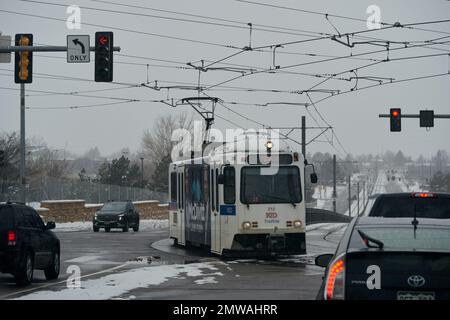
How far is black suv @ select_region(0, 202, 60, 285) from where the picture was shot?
1806 centimetres

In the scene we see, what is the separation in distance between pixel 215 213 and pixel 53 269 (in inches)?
300

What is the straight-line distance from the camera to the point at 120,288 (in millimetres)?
17078

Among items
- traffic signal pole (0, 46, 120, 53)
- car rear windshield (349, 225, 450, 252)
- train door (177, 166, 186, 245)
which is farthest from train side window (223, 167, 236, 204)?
car rear windshield (349, 225, 450, 252)

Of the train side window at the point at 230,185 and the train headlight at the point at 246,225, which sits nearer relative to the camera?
the train headlight at the point at 246,225

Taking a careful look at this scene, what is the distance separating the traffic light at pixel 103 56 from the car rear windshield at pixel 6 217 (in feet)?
24.1

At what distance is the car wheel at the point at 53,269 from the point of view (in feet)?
66.5

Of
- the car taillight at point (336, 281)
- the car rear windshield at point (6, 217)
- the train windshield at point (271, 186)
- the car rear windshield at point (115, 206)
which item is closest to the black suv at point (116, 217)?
the car rear windshield at point (115, 206)

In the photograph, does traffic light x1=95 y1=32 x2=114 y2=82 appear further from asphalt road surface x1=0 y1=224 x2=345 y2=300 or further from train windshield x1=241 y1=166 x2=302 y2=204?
asphalt road surface x1=0 y1=224 x2=345 y2=300

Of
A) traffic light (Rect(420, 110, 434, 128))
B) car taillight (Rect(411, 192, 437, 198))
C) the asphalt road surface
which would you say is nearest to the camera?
car taillight (Rect(411, 192, 437, 198))

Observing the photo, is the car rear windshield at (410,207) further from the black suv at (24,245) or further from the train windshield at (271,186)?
the train windshield at (271,186)

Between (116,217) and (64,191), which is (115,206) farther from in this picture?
(64,191)

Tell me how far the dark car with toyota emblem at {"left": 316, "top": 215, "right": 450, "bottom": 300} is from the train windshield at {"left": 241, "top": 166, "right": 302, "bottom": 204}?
18.1 m
